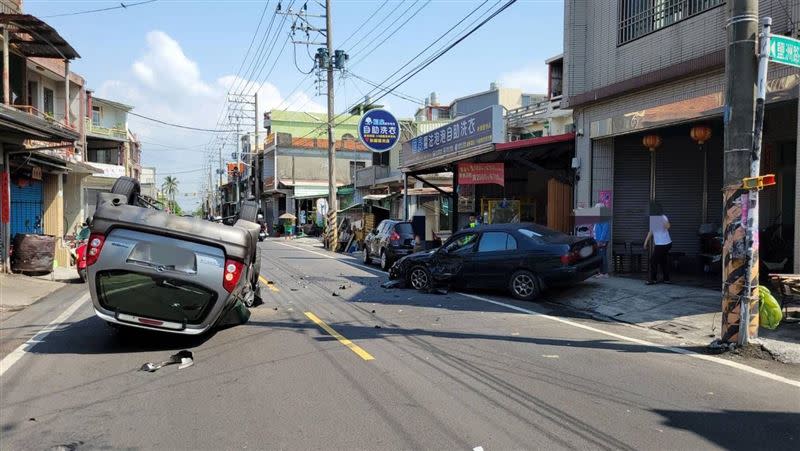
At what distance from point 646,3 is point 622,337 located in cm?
855

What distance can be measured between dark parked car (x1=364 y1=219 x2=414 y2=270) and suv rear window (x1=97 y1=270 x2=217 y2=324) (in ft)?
38.7

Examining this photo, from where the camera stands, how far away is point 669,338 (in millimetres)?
8391

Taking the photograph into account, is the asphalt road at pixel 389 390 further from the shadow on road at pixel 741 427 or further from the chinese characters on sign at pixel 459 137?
the chinese characters on sign at pixel 459 137

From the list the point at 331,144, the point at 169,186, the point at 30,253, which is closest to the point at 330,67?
the point at 331,144

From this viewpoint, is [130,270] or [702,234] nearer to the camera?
[130,270]

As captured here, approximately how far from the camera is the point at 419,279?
44.3 feet

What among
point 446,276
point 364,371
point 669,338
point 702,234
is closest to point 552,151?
point 702,234

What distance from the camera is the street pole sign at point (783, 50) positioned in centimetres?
732

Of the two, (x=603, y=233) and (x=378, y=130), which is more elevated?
(x=378, y=130)

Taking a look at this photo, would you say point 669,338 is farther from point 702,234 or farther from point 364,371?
point 702,234

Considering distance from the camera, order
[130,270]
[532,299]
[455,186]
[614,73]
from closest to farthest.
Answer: [130,270] → [532,299] → [614,73] → [455,186]

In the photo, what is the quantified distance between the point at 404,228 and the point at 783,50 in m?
13.0

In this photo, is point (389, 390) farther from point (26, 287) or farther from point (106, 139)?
point (106, 139)

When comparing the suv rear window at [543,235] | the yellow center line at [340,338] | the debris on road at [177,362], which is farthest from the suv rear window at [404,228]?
the debris on road at [177,362]
